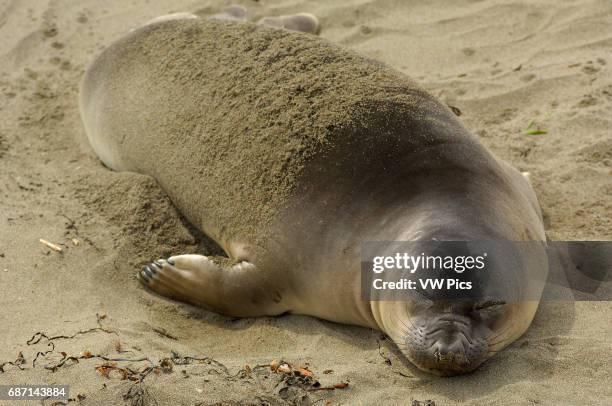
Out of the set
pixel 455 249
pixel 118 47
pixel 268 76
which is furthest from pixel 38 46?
pixel 455 249

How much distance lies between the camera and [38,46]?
7.60 metres

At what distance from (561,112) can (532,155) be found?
19.9 inches

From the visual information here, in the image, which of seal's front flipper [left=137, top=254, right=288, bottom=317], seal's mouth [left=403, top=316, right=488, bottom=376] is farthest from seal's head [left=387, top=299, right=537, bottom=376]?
seal's front flipper [left=137, top=254, right=288, bottom=317]

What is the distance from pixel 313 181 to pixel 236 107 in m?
0.80

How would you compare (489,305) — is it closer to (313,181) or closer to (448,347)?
(448,347)

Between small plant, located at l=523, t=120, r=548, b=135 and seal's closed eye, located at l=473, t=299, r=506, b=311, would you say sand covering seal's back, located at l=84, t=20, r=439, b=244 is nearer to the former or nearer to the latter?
seal's closed eye, located at l=473, t=299, r=506, b=311

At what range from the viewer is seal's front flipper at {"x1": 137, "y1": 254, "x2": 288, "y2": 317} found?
14.7 ft

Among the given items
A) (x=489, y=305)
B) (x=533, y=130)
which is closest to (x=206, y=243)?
(x=489, y=305)

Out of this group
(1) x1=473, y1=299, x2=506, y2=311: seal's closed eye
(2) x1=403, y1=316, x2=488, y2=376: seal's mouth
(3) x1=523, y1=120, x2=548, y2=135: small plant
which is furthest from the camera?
(3) x1=523, y1=120, x2=548, y2=135: small plant

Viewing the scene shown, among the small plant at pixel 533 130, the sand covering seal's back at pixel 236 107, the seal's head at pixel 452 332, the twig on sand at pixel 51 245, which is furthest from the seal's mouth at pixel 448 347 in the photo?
the small plant at pixel 533 130

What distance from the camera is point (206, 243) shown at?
5.16 m

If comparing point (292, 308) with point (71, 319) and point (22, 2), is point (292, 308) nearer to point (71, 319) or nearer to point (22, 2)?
point (71, 319)

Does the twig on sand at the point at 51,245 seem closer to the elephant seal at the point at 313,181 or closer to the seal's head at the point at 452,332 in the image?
the elephant seal at the point at 313,181

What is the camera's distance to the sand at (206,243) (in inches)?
141
